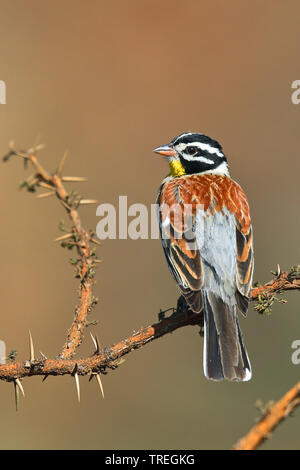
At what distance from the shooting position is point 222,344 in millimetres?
4625

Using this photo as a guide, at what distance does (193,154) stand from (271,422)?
468 cm

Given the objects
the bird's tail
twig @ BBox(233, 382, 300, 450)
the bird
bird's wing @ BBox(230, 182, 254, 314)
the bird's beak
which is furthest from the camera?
the bird's beak

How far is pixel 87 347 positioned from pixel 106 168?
3038 mm

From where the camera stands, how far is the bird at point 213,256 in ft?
15.0

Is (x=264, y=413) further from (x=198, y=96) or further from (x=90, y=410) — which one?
(x=198, y=96)

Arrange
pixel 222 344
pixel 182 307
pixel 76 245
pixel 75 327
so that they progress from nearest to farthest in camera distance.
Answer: pixel 76 245
pixel 75 327
pixel 222 344
pixel 182 307

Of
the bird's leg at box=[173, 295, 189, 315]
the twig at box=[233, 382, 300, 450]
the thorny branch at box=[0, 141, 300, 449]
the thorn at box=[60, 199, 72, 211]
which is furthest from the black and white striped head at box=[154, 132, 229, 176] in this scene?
the twig at box=[233, 382, 300, 450]

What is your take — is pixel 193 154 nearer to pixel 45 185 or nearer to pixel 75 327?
pixel 75 327

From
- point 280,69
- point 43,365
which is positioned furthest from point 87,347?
point 280,69

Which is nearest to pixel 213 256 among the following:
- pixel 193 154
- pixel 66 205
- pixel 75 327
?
pixel 193 154

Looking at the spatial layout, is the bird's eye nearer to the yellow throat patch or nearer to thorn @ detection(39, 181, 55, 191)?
the yellow throat patch

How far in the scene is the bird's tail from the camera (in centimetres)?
447

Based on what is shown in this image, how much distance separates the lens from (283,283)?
3.87 metres

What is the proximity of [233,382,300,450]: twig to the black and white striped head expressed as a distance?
459 centimetres
